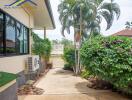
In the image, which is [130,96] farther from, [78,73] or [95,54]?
[78,73]

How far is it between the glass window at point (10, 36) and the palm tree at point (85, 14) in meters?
7.28

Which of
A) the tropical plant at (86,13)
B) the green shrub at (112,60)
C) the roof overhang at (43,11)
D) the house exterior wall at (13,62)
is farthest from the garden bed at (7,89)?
the tropical plant at (86,13)

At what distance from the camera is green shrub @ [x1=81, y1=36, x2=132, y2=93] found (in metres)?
7.69

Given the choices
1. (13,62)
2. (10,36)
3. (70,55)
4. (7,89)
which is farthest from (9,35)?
(70,55)

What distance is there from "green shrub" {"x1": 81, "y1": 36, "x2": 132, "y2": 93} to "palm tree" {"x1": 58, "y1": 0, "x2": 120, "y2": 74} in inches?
280

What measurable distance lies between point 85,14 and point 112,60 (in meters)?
9.87

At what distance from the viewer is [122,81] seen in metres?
7.69

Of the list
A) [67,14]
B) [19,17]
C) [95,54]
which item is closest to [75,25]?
[67,14]

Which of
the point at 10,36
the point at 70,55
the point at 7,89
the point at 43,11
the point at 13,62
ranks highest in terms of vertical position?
the point at 43,11

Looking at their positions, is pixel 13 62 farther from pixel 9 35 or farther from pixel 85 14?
pixel 85 14

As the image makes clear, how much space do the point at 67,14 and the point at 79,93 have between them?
402 inches

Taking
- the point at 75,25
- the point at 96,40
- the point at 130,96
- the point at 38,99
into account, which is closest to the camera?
the point at 38,99

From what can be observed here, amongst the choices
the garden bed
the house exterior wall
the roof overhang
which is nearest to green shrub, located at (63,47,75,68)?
the roof overhang

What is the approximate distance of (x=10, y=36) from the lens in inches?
342
